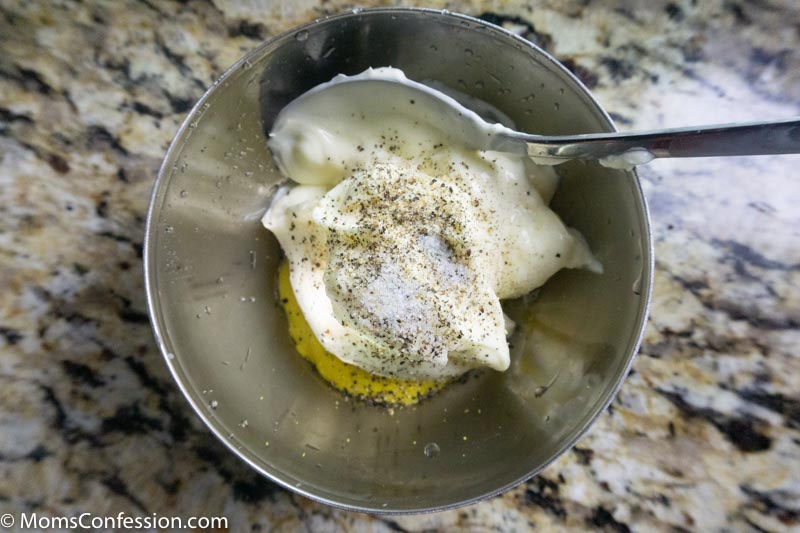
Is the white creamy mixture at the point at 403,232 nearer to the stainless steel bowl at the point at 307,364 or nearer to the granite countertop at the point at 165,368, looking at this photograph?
the stainless steel bowl at the point at 307,364

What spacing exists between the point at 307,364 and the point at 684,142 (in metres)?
0.67

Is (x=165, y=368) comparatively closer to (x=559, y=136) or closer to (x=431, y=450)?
(x=431, y=450)

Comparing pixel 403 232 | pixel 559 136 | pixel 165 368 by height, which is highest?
pixel 559 136

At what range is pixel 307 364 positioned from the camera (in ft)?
3.34

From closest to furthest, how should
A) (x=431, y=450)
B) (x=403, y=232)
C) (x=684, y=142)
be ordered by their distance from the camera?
1. (x=684, y=142)
2. (x=403, y=232)
3. (x=431, y=450)

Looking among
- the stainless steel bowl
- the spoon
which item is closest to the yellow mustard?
the stainless steel bowl

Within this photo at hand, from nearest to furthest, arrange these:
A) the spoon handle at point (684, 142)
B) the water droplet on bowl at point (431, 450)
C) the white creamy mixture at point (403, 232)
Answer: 1. the spoon handle at point (684, 142)
2. the white creamy mixture at point (403, 232)
3. the water droplet on bowl at point (431, 450)

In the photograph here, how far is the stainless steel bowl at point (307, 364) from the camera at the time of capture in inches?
32.8

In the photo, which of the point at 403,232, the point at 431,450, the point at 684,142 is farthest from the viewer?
the point at 431,450

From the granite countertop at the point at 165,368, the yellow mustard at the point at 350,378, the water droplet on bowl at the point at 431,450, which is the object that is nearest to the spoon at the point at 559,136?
the granite countertop at the point at 165,368

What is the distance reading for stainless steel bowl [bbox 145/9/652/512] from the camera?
83 centimetres

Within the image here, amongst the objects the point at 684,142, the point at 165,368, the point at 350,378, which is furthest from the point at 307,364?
the point at 684,142

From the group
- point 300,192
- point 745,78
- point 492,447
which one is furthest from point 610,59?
point 492,447

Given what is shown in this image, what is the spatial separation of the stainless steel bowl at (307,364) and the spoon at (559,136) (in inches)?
2.3
